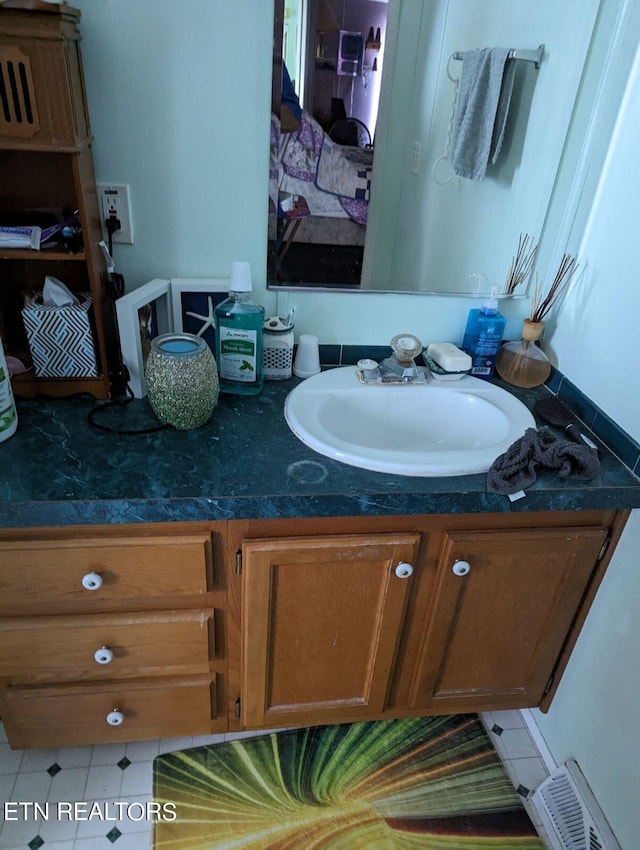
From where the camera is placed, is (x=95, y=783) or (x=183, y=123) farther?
(x=95, y=783)

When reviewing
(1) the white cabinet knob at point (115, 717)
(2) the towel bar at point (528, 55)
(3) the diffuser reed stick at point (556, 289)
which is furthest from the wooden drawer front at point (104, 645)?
(2) the towel bar at point (528, 55)

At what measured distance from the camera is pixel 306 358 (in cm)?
133

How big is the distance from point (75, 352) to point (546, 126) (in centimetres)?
109

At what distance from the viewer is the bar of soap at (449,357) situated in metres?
1.33

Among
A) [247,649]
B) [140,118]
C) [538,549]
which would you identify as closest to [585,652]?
[538,549]

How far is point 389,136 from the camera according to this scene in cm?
123

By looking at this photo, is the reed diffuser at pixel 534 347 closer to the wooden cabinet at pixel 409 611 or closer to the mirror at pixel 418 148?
the mirror at pixel 418 148

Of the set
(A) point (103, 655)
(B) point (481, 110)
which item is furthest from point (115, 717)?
(B) point (481, 110)

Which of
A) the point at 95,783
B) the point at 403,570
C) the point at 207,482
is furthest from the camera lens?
the point at 95,783

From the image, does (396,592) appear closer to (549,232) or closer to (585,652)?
(585,652)

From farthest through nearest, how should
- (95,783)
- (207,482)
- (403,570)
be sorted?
(95,783)
(403,570)
(207,482)

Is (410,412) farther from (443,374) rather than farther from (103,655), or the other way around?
(103,655)

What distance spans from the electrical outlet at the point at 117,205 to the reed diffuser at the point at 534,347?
0.89m

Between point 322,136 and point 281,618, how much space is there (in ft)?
3.15
